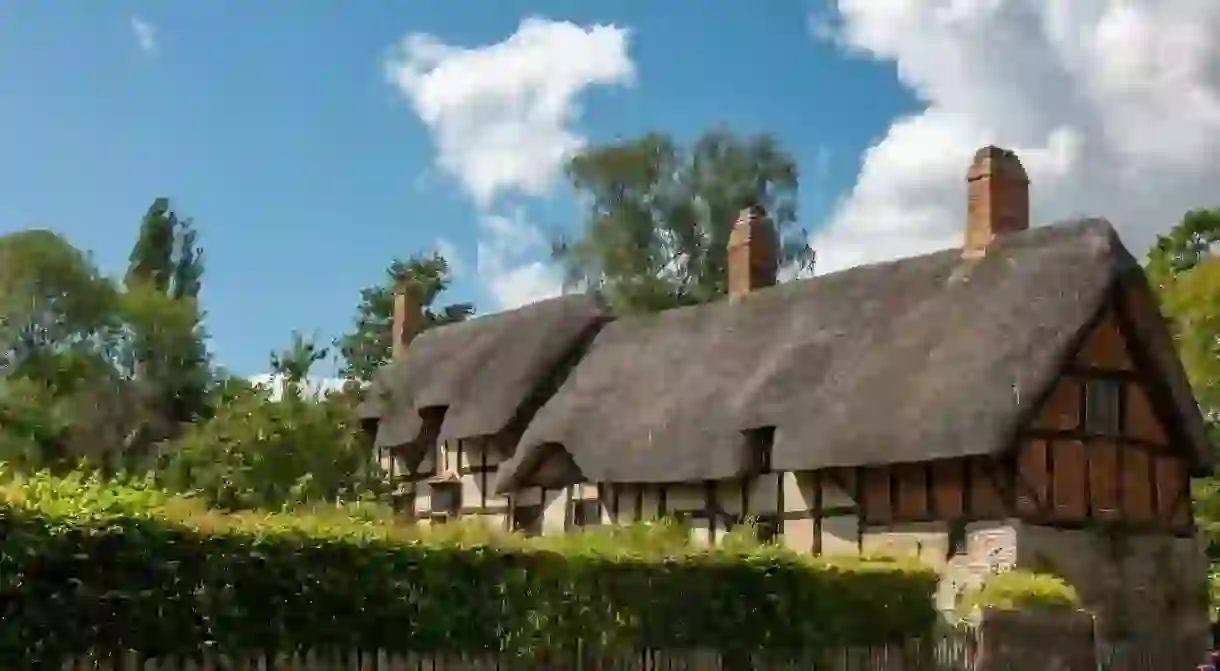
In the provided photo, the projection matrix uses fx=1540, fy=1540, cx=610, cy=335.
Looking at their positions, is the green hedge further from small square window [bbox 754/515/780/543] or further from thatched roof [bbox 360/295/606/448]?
thatched roof [bbox 360/295/606/448]

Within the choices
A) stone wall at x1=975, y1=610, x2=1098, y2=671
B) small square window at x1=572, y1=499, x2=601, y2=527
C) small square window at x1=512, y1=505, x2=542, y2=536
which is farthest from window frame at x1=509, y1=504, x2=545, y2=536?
stone wall at x1=975, y1=610, x2=1098, y2=671

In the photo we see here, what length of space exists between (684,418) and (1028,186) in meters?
7.21

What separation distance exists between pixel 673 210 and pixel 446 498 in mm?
15869

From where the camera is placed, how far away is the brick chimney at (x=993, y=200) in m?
26.1

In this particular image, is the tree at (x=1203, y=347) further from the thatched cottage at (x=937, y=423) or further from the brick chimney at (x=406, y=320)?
the brick chimney at (x=406, y=320)

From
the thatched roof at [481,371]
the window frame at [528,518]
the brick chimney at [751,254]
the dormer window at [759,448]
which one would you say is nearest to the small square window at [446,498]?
the thatched roof at [481,371]

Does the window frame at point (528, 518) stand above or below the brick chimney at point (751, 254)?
below

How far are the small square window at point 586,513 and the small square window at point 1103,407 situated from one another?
8.96m

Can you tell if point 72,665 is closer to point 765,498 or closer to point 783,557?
point 783,557

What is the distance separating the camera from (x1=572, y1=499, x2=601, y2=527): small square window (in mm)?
28016

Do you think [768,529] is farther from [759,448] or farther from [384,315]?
[384,315]

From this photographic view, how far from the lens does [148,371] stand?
48.7 meters

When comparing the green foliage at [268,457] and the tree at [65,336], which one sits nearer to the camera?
the green foliage at [268,457]

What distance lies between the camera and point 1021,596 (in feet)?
61.5
